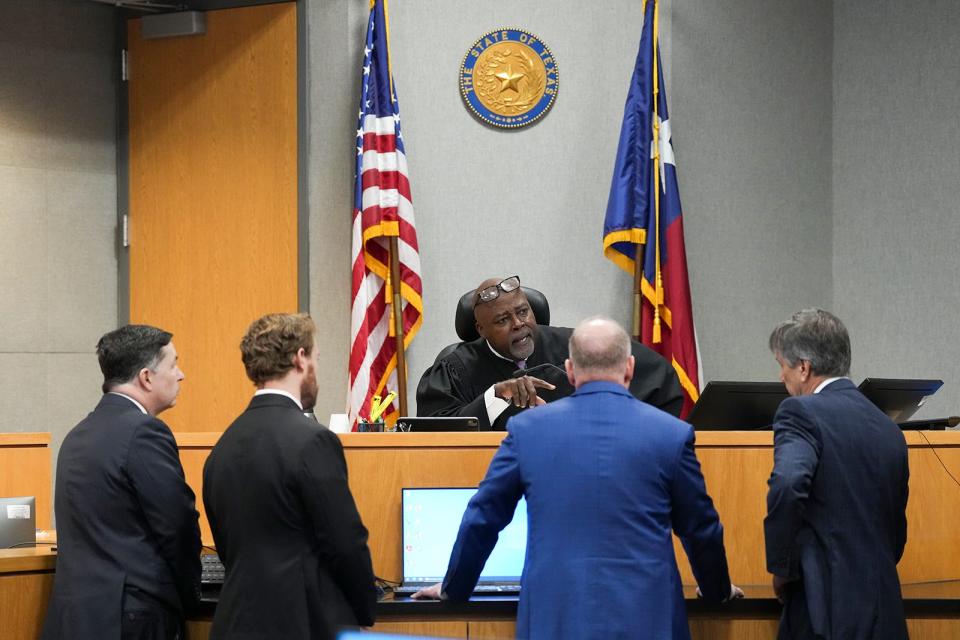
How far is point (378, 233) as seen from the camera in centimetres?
569

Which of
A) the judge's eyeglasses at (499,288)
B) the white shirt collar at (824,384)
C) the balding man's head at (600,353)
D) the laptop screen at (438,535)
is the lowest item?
the laptop screen at (438,535)

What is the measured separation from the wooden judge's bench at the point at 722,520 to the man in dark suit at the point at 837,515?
0.94 ft

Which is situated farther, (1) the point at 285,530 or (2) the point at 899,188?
(2) the point at 899,188

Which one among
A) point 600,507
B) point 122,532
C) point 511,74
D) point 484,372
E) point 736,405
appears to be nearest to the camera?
point 600,507

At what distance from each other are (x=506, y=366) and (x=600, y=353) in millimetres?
1876

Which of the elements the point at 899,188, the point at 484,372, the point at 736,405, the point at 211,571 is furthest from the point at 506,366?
the point at 899,188

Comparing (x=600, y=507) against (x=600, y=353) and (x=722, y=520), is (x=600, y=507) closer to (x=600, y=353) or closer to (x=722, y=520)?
(x=600, y=353)

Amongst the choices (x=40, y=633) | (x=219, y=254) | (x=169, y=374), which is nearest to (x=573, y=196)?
(x=219, y=254)

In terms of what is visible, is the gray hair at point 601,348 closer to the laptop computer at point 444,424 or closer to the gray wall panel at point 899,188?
the laptop computer at point 444,424

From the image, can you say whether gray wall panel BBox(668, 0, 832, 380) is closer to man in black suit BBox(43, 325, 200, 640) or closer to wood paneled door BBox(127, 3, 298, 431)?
wood paneled door BBox(127, 3, 298, 431)

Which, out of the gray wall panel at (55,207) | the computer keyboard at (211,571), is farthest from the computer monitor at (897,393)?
the gray wall panel at (55,207)

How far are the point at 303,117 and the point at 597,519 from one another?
13.0 feet

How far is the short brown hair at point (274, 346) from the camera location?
2.89 metres

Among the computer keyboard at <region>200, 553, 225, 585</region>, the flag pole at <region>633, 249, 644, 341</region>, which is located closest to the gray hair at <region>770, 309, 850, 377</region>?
the computer keyboard at <region>200, 553, 225, 585</region>
